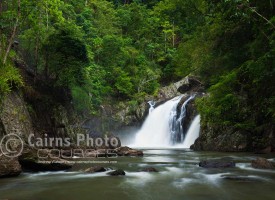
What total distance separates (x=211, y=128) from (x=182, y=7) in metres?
8.17

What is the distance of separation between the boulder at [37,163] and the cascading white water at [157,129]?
1570cm

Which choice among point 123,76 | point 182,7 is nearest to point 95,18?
point 123,76

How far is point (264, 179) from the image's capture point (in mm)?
9578

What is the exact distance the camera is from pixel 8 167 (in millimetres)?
9602

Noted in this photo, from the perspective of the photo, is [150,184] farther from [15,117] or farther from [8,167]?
[15,117]

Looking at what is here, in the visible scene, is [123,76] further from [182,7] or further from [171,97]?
[182,7]

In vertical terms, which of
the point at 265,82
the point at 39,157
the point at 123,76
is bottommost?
the point at 39,157

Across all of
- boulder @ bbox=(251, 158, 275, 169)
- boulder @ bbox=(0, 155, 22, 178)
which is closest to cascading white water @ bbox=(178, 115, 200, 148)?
boulder @ bbox=(251, 158, 275, 169)

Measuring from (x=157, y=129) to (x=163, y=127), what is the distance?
66cm

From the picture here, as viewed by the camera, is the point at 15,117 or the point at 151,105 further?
the point at 151,105

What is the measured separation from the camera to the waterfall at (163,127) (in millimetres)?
26328

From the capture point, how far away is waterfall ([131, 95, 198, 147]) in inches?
1037

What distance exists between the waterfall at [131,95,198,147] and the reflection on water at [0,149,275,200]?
14.8m

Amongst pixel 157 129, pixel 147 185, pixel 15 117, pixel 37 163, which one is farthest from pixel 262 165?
pixel 157 129
